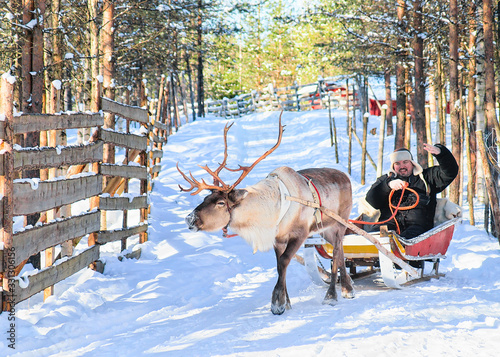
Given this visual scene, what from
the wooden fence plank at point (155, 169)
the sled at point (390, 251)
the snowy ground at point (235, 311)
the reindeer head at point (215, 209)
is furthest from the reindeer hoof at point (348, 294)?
the wooden fence plank at point (155, 169)

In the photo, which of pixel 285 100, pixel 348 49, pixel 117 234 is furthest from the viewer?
pixel 285 100

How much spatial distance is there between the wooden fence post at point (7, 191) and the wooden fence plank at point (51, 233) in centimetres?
8

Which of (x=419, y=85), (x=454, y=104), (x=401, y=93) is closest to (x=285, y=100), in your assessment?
(x=401, y=93)

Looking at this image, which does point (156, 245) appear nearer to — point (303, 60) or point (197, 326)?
point (197, 326)

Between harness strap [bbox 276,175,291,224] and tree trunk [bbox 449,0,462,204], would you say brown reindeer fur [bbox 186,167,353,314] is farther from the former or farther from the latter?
tree trunk [bbox 449,0,462,204]

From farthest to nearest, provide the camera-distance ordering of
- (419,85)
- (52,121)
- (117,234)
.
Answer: (419,85)
(117,234)
(52,121)

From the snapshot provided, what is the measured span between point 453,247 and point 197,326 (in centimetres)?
479

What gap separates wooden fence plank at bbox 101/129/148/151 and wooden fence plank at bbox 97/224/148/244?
1.08 meters

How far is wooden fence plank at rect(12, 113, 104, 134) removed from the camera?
3.85 metres

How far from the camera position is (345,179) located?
5.70m

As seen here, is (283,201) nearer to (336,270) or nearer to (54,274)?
(336,270)

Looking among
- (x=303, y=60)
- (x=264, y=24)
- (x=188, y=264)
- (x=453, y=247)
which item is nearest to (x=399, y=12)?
(x=453, y=247)

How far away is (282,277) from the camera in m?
4.52

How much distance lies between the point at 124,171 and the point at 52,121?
2180 mm
